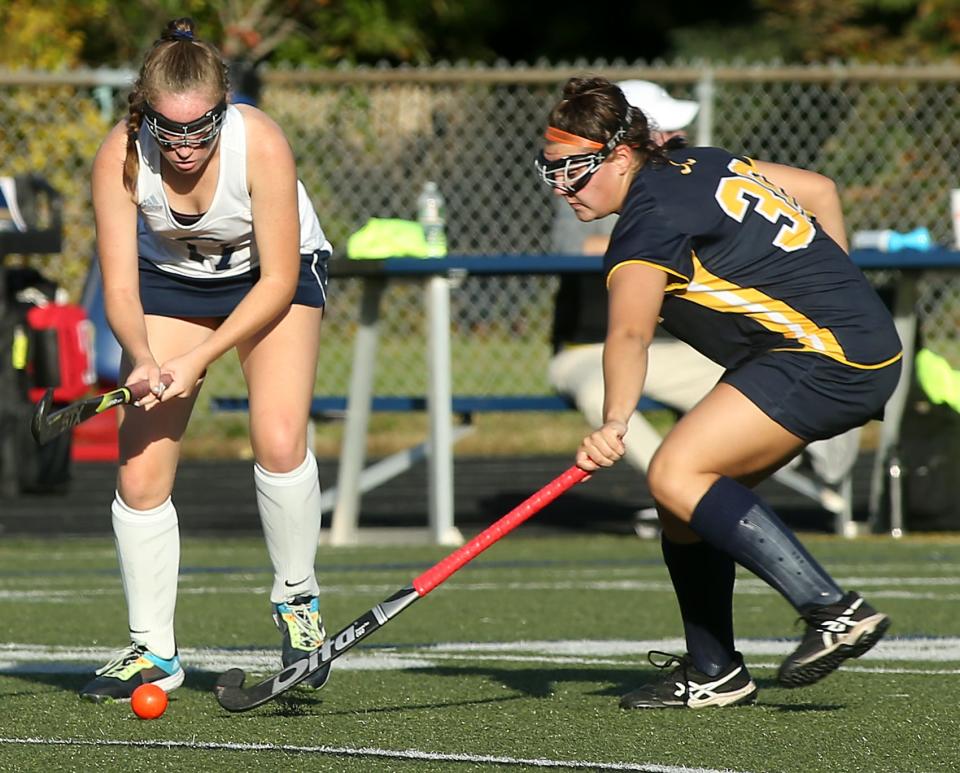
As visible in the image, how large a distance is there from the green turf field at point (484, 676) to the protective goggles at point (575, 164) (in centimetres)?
123

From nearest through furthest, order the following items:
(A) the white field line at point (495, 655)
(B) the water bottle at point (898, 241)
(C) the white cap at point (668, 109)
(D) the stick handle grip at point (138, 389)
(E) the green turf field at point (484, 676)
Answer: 1. (E) the green turf field at point (484, 676)
2. (D) the stick handle grip at point (138, 389)
3. (A) the white field line at point (495, 655)
4. (C) the white cap at point (668, 109)
5. (B) the water bottle at point (898, 241)

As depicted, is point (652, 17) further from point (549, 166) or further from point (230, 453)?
point (549, 166)

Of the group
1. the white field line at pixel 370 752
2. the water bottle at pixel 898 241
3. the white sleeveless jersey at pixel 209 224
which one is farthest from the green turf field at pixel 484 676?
the water bottle at pixel 898 241

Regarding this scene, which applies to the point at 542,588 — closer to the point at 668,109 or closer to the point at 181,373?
the point at 668,109

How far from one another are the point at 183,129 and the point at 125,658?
132cm

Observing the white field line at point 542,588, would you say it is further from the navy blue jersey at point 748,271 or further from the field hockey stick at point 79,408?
the navy blue jersey at point 748,271

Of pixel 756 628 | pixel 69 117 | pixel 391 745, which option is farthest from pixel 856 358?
pixel 69 117

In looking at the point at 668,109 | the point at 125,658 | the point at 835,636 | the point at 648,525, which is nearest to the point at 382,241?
the point at 668,109

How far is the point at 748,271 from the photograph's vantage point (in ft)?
13.8

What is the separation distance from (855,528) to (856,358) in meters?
4.79

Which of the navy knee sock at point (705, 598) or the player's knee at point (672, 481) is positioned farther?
the navy knee sock at point (705, 598)

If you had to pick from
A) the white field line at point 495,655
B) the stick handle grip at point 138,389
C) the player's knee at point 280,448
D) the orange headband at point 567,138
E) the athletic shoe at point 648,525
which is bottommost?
the athletic shoe at point 648,525

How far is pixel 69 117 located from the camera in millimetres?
11289

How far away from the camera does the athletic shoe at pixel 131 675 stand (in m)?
4.48
